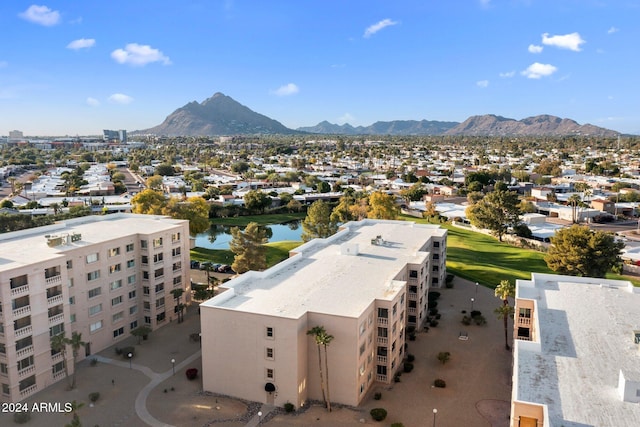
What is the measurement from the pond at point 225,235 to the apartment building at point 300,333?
1698 inches

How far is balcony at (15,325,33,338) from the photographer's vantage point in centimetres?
3275

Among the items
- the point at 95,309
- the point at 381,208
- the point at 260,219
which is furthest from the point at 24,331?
the point at 260,219

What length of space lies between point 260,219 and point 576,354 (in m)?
80.7

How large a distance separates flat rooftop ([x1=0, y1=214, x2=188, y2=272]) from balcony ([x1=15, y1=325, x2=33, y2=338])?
4.17 metres

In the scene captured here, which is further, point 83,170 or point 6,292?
point 83,170

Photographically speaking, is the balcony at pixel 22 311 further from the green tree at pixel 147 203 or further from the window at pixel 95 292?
the green tree at pixel 147 203

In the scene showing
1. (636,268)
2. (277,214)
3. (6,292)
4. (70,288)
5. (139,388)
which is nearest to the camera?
(6,292)

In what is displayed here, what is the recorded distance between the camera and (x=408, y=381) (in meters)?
35.8

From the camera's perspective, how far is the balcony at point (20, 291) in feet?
106

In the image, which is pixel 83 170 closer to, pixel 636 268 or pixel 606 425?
pixel 636 268

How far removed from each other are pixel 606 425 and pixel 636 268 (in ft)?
163

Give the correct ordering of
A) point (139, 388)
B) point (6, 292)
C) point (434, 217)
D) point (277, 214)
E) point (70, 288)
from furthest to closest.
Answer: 1. point (277, 214)
2. point (434, 217)
3. point (70, 288)
4. point (139, 388)
5. point (6, 292)

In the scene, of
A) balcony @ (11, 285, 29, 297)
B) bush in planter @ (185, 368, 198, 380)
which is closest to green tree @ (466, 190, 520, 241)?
bush in planter @ (185, 368, 198, 380)

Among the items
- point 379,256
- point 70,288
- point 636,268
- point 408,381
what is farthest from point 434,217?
point 70,288
